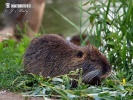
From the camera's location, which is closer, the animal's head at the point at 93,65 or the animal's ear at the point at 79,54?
the animal's head at the point at 93,65

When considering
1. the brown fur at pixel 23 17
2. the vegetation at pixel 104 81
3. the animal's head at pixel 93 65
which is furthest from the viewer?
the brown fur at pixel 23 17

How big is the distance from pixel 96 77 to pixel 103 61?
17 cm

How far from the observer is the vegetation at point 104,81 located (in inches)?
165

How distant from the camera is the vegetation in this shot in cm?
420

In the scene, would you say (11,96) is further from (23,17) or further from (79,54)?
(23,17)

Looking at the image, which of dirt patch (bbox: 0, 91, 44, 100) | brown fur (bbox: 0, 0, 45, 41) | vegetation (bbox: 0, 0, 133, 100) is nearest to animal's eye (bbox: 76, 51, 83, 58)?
vegetation (bbox: 0, 0, 133, 100)

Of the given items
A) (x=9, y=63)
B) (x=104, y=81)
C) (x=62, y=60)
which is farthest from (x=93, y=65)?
(x=9, y=63)

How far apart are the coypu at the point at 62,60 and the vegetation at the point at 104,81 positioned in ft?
0.27

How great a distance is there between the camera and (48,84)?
4340mm

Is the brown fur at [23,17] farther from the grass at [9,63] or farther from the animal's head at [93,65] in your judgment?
the animal's head at [93,65]

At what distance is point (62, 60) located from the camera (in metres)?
4.79

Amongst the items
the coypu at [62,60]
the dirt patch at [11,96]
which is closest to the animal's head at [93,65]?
the coypu at [62,60]

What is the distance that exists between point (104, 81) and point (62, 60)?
0.42 meters

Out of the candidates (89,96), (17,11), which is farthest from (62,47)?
(17,11)
